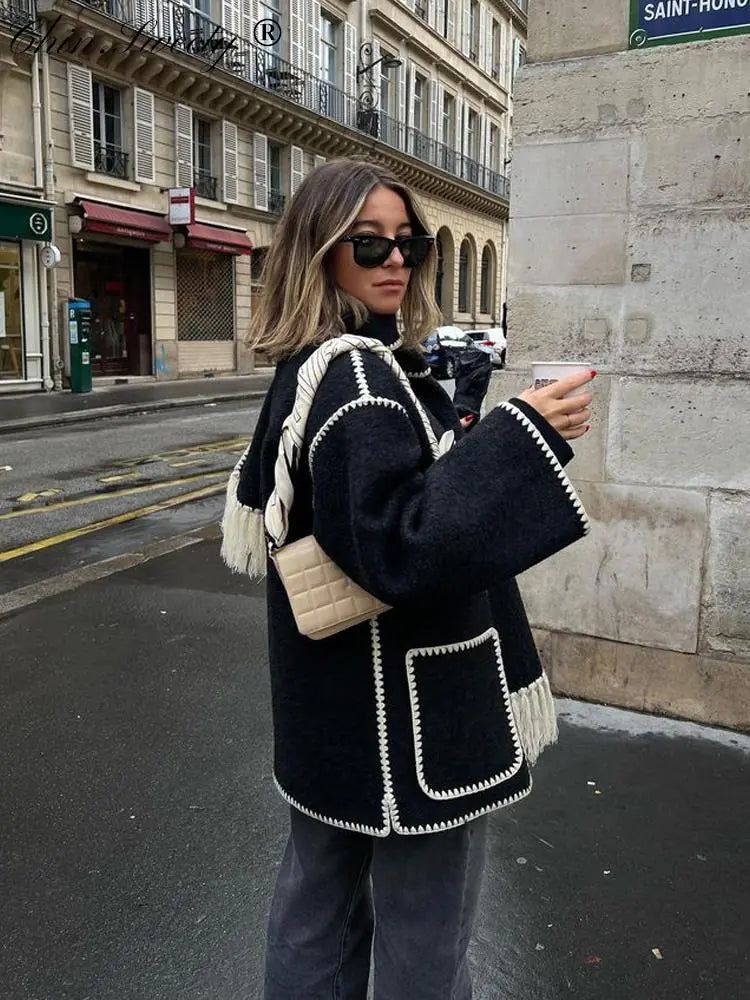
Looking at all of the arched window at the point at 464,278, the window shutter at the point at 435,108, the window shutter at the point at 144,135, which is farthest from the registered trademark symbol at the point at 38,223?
the arched window at the point at 464,278

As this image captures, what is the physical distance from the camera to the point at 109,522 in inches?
286

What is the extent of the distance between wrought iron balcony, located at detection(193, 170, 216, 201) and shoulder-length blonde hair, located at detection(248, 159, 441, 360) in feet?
74.7

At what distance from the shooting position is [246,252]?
2389cm

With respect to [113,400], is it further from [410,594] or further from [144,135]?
[410,594]

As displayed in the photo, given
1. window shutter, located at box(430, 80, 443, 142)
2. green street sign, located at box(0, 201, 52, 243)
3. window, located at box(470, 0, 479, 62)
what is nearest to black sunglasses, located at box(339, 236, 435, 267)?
green street sign, located at box(0, 201, 52, 243)

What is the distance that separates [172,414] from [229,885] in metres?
14.3

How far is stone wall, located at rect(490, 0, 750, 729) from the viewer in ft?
10.2

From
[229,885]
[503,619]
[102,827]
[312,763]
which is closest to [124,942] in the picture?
[229,885]

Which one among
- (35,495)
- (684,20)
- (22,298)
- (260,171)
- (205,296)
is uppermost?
(260,171)

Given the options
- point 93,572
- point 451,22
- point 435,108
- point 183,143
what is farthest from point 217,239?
Result: point 451,22

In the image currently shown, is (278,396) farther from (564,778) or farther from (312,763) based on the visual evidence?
(564,778)

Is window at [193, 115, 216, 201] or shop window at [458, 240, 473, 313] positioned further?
shop window at [458, 240, 473, 313]

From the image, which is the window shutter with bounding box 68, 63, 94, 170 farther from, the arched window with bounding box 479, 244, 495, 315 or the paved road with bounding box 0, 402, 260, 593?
the arched window with bounding box 479, 244, 495, 315

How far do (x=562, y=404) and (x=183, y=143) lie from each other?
23.0 meters
